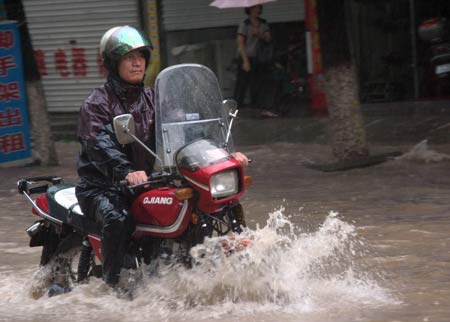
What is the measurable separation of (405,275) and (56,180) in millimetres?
2359

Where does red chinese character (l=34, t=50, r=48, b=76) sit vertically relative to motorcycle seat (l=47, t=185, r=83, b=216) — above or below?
above

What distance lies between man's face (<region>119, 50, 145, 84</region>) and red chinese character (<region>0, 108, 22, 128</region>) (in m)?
6.87

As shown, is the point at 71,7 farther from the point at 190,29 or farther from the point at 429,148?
the point at 429,148

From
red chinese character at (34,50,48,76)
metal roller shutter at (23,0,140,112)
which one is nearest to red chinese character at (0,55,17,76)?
metal roller shutter at (23,0,140,112)

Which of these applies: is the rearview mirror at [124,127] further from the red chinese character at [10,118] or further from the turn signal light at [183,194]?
the red chinese character at [10,118]

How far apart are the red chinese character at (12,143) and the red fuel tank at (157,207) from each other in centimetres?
698

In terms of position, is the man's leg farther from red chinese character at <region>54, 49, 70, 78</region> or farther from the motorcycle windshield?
red chinese character at <region>54, 49, 70, 78</region>

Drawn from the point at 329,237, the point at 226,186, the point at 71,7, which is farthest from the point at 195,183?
the point at 71,7

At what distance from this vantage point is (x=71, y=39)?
15.9 meters

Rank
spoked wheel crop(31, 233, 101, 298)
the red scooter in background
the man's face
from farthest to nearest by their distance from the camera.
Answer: the red scooter in background → spoked wheel crop(31, 233, 101, 298) → the man's face

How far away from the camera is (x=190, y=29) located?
15406mm

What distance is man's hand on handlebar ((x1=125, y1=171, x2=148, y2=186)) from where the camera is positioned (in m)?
5.04

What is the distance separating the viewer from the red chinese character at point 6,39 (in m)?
11.9

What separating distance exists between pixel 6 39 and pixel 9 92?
26.1 inches
